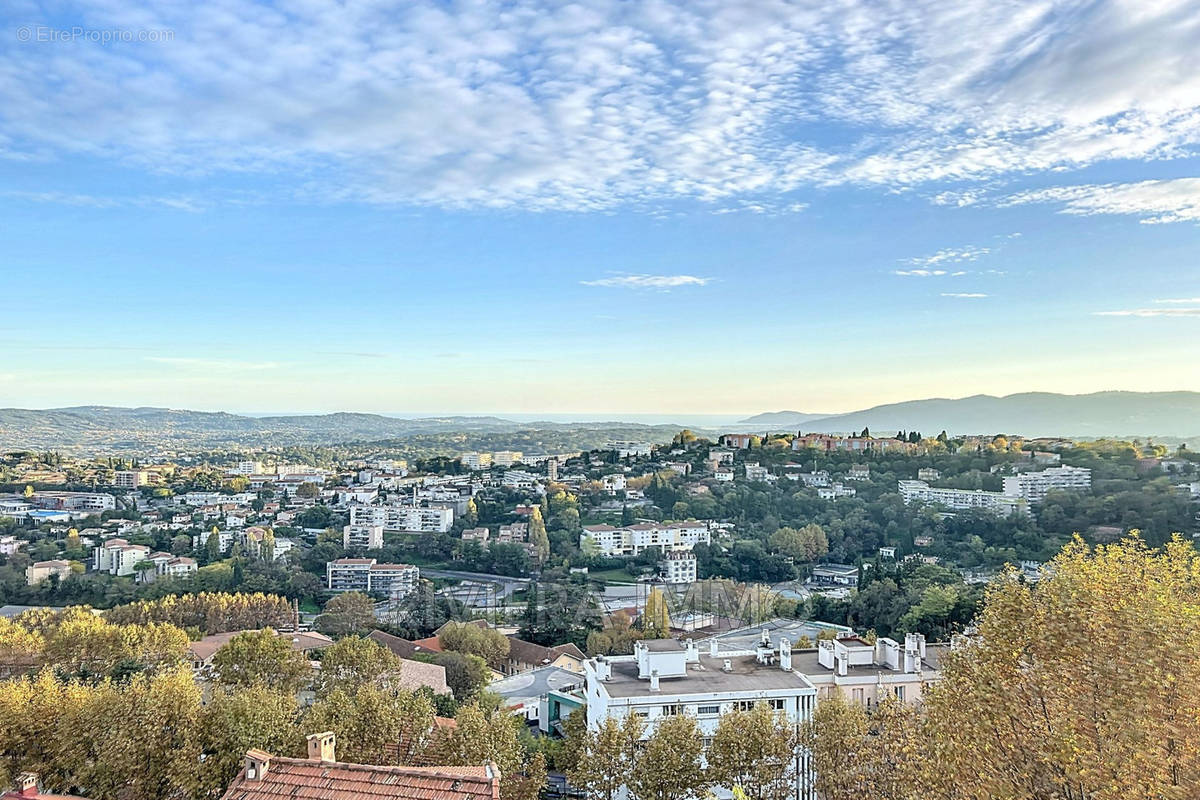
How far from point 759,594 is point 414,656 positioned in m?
17.6

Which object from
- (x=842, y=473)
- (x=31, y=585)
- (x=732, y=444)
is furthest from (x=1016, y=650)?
(x=732, y=444)

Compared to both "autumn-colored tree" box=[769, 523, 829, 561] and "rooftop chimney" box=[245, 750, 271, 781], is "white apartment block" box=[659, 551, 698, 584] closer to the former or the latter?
"autumn-colored tree" box=[769, 523, 829, 561]

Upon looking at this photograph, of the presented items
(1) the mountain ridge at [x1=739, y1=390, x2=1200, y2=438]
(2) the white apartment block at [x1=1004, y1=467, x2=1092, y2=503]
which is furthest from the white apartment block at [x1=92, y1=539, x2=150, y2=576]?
(1) the mountain ridge at [x1=739, y1=390, x2=1200, y2=438]

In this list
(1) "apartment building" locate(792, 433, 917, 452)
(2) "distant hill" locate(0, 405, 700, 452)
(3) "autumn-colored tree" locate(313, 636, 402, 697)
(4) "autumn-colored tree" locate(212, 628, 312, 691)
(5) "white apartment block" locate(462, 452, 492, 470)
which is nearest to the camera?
(4) "autumn-colored tree" locate(212, 628, 312, 691)

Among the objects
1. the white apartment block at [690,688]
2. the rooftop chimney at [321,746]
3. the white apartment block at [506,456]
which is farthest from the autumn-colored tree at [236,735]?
the white apartment block at [506,456]

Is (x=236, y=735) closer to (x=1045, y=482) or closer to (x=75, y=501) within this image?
(x=1045, y=482)

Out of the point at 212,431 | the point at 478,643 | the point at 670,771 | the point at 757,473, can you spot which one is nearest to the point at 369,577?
the point at 478,643

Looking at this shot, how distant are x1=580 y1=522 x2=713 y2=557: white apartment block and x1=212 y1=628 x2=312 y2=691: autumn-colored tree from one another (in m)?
32.7

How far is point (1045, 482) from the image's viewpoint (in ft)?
155

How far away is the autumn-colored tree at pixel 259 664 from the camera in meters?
16.7

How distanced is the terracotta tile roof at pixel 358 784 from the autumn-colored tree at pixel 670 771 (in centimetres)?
482

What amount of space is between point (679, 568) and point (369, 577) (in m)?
16.2

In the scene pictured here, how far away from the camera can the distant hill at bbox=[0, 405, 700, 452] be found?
120562mm

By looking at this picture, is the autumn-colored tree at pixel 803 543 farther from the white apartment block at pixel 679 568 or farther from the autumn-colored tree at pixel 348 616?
the autumn-colored tree at pixel 348 616
